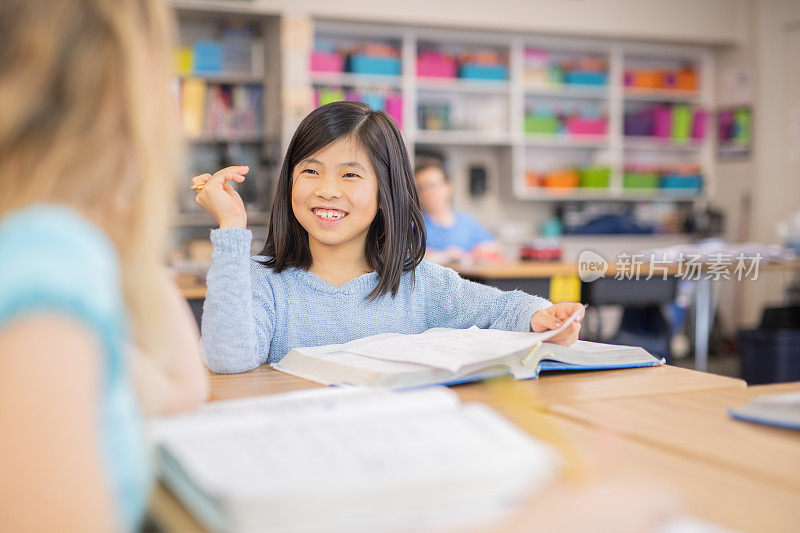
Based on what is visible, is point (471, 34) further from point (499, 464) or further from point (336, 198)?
point (499, 464)

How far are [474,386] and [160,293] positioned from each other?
611mm

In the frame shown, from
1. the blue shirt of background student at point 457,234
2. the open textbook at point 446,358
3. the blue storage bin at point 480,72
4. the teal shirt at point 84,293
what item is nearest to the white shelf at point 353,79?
the blue storage bin at point 480,72

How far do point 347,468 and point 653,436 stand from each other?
44 centimetres

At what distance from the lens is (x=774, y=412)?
895 mm

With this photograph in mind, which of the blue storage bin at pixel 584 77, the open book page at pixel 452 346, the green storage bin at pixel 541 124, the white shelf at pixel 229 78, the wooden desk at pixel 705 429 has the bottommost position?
the wooden desk at pixel 705 429

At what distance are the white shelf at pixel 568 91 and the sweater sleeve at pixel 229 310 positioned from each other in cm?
499

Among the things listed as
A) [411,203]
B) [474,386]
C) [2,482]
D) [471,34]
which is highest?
[471,34]

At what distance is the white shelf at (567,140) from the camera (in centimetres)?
602

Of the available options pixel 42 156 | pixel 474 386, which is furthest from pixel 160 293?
pixel 474 386

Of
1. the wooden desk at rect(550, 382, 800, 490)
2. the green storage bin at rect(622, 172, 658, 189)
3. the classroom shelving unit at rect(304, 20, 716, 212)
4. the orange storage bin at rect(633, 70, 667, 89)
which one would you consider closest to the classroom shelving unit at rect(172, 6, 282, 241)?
the classroom shelving unit at rect(304, 20, 716, 212)

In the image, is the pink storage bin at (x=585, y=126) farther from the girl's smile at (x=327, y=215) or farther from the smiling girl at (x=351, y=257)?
the girl's smile at (x=327, y=215)

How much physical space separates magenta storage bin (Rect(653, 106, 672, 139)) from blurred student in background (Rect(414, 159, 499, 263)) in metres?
2.23

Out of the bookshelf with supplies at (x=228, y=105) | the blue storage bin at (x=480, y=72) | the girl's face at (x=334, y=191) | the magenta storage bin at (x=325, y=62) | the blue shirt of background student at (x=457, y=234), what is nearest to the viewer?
the girl's face at (x=334, y=191)

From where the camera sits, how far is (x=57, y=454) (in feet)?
1.41
